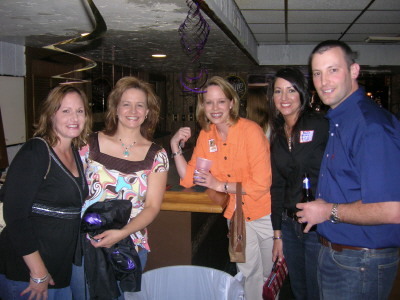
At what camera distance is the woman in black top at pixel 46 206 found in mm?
1479

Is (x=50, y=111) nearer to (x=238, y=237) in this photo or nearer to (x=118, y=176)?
(x=118, y=176)

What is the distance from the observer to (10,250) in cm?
158

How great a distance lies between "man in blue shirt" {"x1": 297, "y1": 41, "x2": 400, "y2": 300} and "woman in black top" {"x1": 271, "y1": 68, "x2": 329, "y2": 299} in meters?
0.31

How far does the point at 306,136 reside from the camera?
→ 6.42 feet

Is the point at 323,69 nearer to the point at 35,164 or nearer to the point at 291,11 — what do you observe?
the point at 35,164

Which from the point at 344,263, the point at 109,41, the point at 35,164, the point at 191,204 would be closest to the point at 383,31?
the point at 109,41

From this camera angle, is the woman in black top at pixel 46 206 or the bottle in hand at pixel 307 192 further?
the bottle in hand at pixel 307 192

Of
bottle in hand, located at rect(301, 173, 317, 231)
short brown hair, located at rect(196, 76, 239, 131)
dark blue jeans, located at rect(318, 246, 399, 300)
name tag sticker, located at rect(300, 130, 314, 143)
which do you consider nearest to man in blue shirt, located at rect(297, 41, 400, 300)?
dark blue jeans, located at rect(318, 246, 399, 300)

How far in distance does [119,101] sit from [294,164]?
1073 millimetres

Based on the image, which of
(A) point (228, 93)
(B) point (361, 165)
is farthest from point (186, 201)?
(B) point (361, 165)

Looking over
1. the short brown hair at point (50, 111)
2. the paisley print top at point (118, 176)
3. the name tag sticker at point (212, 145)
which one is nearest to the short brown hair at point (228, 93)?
the name tag sticker at point (212, 145)

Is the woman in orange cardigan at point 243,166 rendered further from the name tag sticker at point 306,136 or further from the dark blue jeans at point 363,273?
the dark blue jeans at point 363,273

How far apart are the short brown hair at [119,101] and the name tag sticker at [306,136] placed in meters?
0.88

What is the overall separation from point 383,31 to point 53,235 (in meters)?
6.30
